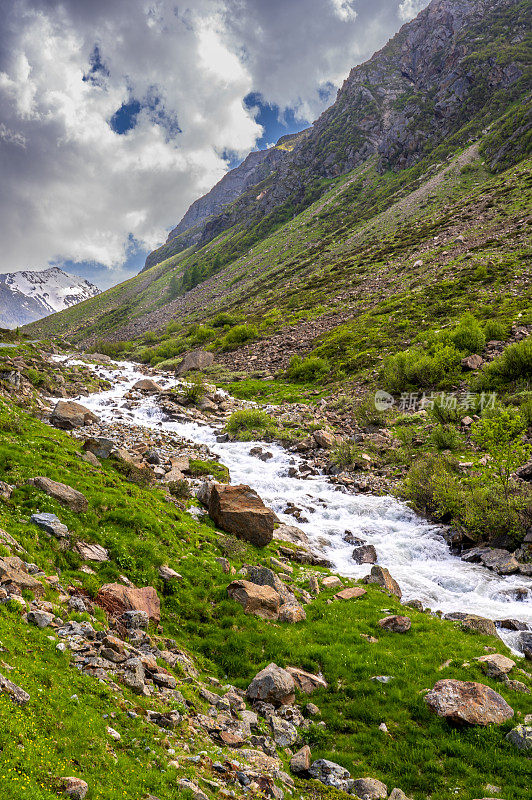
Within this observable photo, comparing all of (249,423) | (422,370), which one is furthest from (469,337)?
(249,423)

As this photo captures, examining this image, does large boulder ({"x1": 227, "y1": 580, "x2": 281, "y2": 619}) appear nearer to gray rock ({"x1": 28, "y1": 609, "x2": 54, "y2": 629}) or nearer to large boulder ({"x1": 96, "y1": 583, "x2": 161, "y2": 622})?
large boulder ({"x1": 96, "y1": 583, "x2": 161, "y2": 622})

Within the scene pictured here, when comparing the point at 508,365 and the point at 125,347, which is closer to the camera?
the point at 508,365

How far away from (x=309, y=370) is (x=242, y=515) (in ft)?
113

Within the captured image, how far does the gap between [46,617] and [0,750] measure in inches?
148

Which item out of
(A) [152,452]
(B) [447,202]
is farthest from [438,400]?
(B) [447,202]

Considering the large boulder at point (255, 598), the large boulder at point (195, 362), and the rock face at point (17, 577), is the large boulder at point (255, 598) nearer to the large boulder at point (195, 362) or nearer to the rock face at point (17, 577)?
the rock face at point (17, 577)

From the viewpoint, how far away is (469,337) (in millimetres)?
40438

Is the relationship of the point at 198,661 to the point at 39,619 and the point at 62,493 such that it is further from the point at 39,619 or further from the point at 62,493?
the point at 62,493

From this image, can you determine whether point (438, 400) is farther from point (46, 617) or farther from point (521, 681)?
point (46, 617)

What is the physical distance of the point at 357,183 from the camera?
17012 cm

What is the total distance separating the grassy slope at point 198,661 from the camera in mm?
5887

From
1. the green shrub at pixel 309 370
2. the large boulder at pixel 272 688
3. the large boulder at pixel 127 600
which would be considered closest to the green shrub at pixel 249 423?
the green shrub at pixel 309 370

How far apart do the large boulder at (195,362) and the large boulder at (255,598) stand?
52.0m

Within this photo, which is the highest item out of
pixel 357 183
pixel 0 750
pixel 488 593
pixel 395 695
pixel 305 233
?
pixel 357 183
